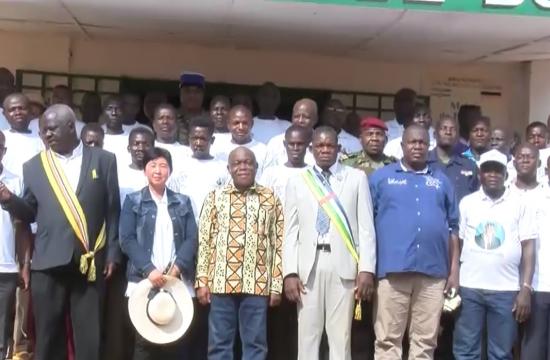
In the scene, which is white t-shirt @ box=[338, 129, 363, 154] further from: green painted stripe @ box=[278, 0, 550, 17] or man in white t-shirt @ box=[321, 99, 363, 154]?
green painted stripe @ box=[278, 0, 550, 17]

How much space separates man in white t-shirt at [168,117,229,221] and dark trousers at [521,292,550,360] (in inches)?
98.0

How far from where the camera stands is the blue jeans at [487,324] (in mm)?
6328

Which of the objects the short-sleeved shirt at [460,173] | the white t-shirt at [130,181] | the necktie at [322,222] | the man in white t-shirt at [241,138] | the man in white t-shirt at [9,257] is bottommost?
the man in white t-shirt at [9,257]

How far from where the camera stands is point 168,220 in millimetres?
6109

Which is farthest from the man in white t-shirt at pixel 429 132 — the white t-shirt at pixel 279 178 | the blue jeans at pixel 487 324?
the blue jeans at pixel 487 324

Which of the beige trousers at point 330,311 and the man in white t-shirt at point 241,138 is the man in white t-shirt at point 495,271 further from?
the man in white t-shirt at point 241,138

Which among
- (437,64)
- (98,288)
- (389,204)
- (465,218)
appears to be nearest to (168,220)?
(98,288)

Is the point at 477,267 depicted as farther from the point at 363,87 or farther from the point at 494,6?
the point at 363,87

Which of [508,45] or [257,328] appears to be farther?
[508,45]

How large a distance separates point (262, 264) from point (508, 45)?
4248 millimetres

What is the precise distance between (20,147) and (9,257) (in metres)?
1.17

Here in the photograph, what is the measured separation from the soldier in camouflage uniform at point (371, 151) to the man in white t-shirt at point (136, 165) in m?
1.51

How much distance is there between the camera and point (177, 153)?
6797 mm

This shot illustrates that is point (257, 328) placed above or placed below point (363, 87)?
below
